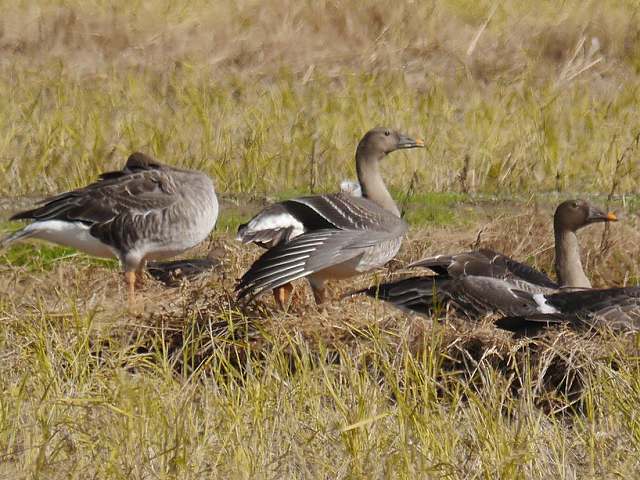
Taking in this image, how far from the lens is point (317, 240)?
23.7ft

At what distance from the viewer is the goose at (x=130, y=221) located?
797 cm

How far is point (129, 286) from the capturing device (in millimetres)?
7758

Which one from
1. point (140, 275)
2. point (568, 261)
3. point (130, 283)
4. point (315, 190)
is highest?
point (568, 261)

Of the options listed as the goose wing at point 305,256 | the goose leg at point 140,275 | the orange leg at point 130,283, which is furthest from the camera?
the goose leg at point 140,275

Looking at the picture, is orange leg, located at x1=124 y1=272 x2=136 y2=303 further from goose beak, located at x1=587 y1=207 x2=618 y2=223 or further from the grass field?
goose beak, located at x1=587 y1=207 x2=618 y2=223

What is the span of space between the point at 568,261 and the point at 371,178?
1311 mm

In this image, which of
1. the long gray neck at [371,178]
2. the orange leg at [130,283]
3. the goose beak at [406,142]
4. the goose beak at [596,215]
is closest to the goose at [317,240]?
the long gray neck at [371,178]

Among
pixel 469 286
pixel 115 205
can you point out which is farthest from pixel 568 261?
pixel 115 205

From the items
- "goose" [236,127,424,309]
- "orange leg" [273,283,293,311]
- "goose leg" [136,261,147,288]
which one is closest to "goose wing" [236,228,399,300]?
"goose" [236,127,424,309]

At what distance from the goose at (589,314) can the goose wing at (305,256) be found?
3.09 ft

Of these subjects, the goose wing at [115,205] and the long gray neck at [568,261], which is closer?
the long gray neck at [568,261]

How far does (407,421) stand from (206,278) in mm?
2609

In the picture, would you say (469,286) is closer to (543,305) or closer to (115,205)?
(543,305)

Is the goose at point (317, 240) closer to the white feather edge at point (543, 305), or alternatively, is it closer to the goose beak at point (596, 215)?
the white feather edge at point (543, 305)
